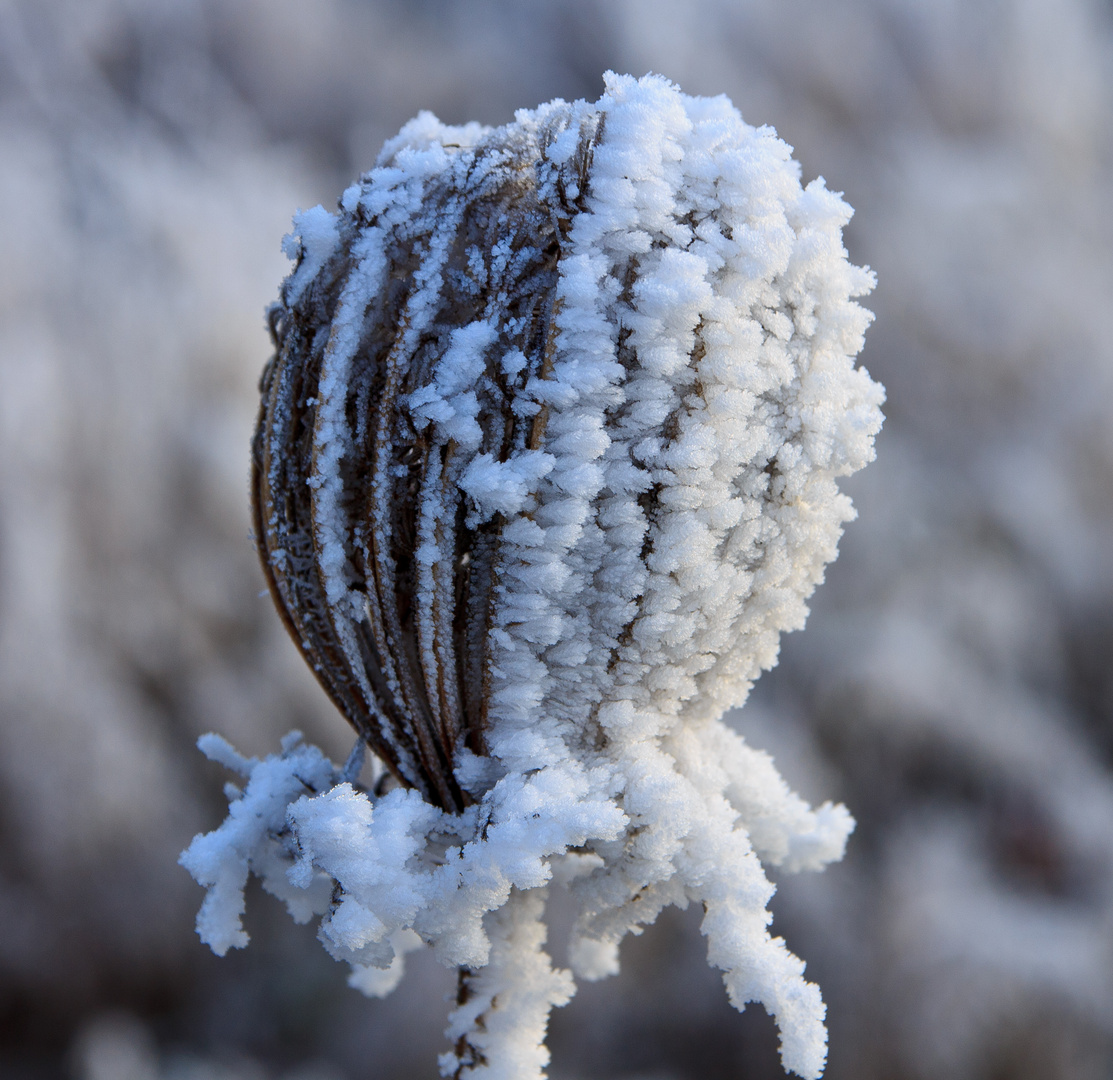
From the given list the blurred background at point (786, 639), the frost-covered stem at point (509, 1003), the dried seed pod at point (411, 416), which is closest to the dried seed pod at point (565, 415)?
the dried seed pod at point (411, 416)

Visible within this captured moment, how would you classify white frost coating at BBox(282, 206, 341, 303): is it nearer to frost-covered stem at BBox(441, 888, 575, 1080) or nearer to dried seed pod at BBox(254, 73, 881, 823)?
dried seed pod at BBox(254, 73, 881, 823)

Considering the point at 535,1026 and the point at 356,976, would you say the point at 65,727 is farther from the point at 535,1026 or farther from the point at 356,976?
the point at 535,1026

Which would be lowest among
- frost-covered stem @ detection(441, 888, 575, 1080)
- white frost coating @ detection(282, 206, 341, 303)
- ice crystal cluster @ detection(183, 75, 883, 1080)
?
frost-covered stem @ detection(441, 888, 575, 1080)

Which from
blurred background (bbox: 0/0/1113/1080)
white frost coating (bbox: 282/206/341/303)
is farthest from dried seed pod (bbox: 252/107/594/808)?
blurred background (bbox: 0/0/1113/1080)

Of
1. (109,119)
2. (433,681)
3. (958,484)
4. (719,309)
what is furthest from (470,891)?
(958,484)

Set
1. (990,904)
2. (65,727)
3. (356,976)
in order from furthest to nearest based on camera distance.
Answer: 1. (990,904)
2. (65,727)
3. (356,976)

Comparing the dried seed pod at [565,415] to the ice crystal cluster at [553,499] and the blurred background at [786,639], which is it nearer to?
the ice crystal cluster at [553,499]

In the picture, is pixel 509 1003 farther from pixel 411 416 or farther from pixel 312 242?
pixel 312 242
